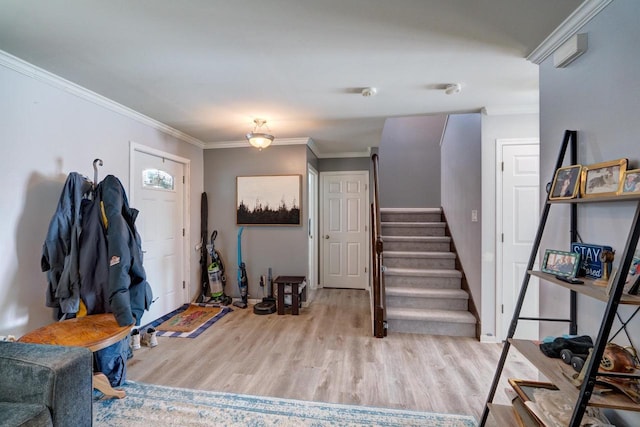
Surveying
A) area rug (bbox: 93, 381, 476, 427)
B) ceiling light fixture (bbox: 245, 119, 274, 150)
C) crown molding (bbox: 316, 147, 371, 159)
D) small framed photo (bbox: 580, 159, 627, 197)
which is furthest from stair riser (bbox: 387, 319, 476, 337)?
crown molding (bbox: 316, 147, 371, 159)

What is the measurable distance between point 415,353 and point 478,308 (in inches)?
34.3

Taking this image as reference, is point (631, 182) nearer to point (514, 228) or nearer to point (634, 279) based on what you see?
point (634, 279)

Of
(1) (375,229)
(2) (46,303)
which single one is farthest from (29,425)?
(1) (375,229)

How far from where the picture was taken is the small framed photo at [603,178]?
1.15m

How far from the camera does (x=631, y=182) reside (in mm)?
1074

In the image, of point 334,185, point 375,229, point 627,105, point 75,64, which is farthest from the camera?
point 334,185

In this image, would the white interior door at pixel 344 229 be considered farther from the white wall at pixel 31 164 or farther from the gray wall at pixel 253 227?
the white wall at pixel 31 164

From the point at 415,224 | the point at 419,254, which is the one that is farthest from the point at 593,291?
the point at 415,224

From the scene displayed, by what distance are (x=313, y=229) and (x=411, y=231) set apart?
1.50 meters

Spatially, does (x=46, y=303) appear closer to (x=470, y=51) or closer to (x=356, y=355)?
(x=356, y=355)

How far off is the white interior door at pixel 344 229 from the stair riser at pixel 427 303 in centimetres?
148

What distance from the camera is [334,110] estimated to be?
2.83 meters

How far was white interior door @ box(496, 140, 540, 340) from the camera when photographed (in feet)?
8.98

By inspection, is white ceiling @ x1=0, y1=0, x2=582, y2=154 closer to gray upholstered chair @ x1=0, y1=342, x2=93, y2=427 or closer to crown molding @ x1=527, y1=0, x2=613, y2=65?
crown molding @ x1=527, y1=0, x2=613, y2=65
